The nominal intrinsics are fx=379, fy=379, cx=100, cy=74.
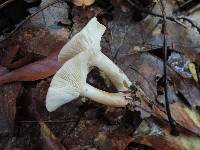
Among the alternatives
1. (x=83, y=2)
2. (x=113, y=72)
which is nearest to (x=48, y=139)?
(x=113, y=72)

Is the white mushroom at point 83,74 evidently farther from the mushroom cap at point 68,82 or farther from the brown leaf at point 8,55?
the brown leaf at point 8,55

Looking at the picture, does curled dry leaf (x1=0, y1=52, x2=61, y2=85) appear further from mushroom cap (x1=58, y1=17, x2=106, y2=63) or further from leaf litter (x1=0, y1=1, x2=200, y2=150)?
mushroom cap (x1=58, y1=17, x2=106, y2=63)

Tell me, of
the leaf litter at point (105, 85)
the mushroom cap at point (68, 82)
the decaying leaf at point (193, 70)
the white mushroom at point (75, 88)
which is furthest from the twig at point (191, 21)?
the mushroom cap at point (68, 82)

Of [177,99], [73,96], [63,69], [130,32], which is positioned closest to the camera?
[63,69]

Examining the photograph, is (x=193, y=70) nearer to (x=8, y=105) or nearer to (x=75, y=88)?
(x=75, y=88)

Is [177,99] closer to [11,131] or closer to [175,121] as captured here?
[175,121]

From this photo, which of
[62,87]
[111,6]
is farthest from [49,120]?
[111,6]

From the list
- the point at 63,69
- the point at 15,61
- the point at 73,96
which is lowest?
the point at 15,61
